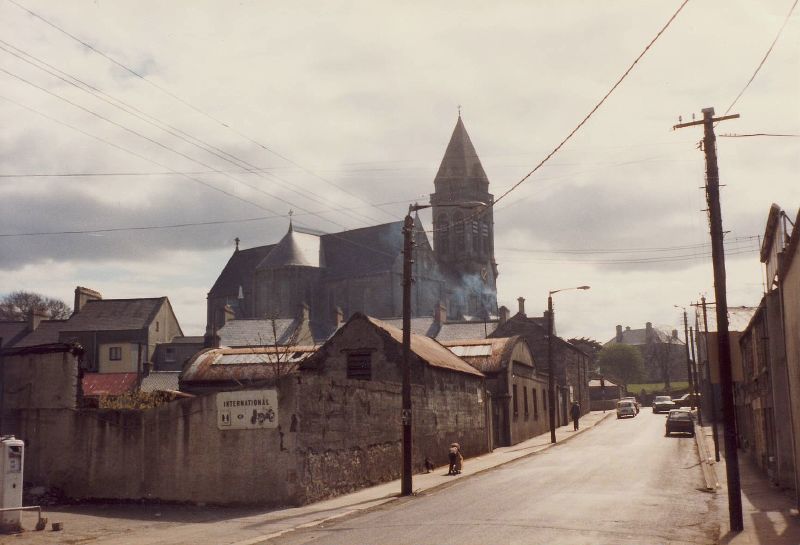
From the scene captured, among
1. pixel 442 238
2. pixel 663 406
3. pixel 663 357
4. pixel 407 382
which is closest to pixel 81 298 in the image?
pixel 442 238

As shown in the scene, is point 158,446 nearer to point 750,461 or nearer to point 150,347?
point 750,461

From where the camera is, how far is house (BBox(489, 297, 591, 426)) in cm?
6247

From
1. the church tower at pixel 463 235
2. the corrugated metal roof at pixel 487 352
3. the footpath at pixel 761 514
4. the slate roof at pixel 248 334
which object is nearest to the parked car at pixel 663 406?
the corrugated metal roof at pixel 487 352

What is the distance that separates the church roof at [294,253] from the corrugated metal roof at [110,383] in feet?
116

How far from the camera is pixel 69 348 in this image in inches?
809

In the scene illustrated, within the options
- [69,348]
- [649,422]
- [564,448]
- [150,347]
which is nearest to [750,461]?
[564,448]

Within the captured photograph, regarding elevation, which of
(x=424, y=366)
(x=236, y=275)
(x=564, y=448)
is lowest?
(x=564, y=448)

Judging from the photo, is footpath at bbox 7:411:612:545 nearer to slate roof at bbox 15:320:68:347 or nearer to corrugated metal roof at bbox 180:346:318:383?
corrugated metal roof at bbox 180:346:318:383

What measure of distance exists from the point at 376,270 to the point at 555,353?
32189 mm

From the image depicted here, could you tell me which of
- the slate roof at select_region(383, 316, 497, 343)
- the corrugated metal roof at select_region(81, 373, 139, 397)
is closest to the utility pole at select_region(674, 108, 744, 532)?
the slate roof at select_region(383, 316, 497, 343)

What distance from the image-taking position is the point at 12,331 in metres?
76.9

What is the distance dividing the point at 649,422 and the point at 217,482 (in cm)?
4454

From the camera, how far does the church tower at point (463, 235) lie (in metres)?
104

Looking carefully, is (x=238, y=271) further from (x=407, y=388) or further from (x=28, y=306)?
(x=407, y=388)
